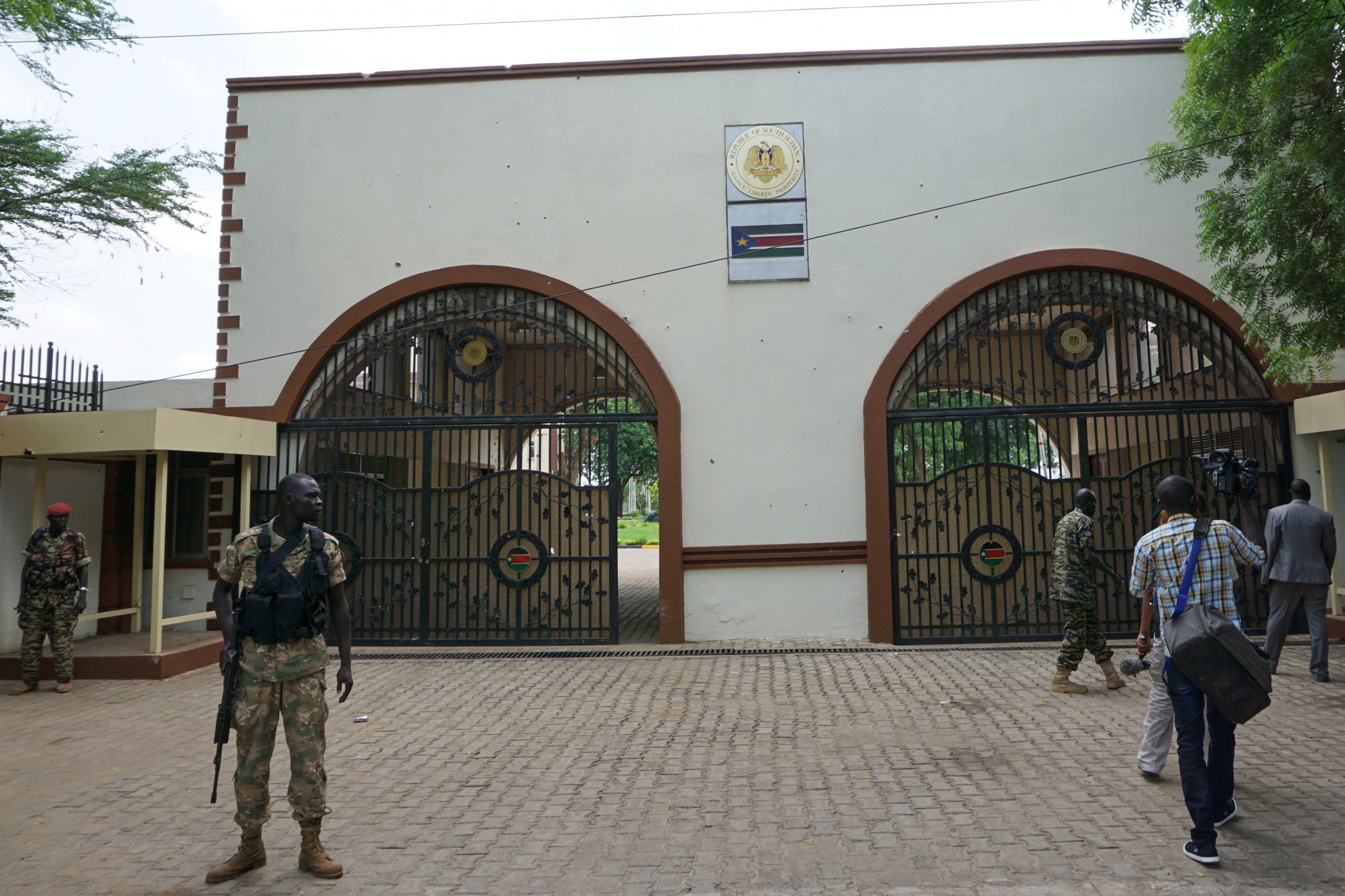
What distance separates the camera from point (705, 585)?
31.4 feet

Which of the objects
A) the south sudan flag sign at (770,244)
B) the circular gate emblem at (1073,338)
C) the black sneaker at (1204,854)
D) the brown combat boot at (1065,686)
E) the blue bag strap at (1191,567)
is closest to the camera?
the black sneaker at (1204,854)

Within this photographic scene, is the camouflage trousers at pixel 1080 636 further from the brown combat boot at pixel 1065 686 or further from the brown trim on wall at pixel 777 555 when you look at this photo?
the brown trim on wall at pixel 777 555

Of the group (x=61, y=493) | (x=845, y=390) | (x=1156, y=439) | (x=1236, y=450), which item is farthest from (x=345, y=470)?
(x=1236, y=450)

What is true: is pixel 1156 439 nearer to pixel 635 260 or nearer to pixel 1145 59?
pixel 1145 59

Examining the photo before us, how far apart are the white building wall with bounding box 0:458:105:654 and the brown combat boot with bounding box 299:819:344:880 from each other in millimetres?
6436

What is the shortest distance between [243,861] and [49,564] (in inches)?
207

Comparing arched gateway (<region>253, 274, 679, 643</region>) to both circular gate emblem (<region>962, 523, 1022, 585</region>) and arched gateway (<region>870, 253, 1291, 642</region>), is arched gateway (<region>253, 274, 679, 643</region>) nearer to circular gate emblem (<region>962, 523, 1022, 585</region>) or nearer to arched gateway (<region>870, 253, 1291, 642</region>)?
arched gateway (<region>870, 253, 1291, 642</region>)

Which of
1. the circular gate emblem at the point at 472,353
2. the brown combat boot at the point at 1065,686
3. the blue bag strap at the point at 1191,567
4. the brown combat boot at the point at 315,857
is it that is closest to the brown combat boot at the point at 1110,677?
the brown combat boot at the point at 1065,686

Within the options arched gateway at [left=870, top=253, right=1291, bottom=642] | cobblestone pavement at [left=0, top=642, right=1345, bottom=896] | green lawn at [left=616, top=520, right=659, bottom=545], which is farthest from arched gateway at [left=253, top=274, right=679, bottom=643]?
green lawn at [left=616, top=520, right=659, bottom=545]

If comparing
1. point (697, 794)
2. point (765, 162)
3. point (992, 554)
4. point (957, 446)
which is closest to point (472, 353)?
point (765, 162)

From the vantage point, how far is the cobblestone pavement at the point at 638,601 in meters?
10.3

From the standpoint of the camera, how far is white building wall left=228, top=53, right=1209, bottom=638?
961cm

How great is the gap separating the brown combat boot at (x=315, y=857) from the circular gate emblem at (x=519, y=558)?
5.85 meters

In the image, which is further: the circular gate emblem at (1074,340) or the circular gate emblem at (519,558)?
the circular gate emblem at (1074,340)
